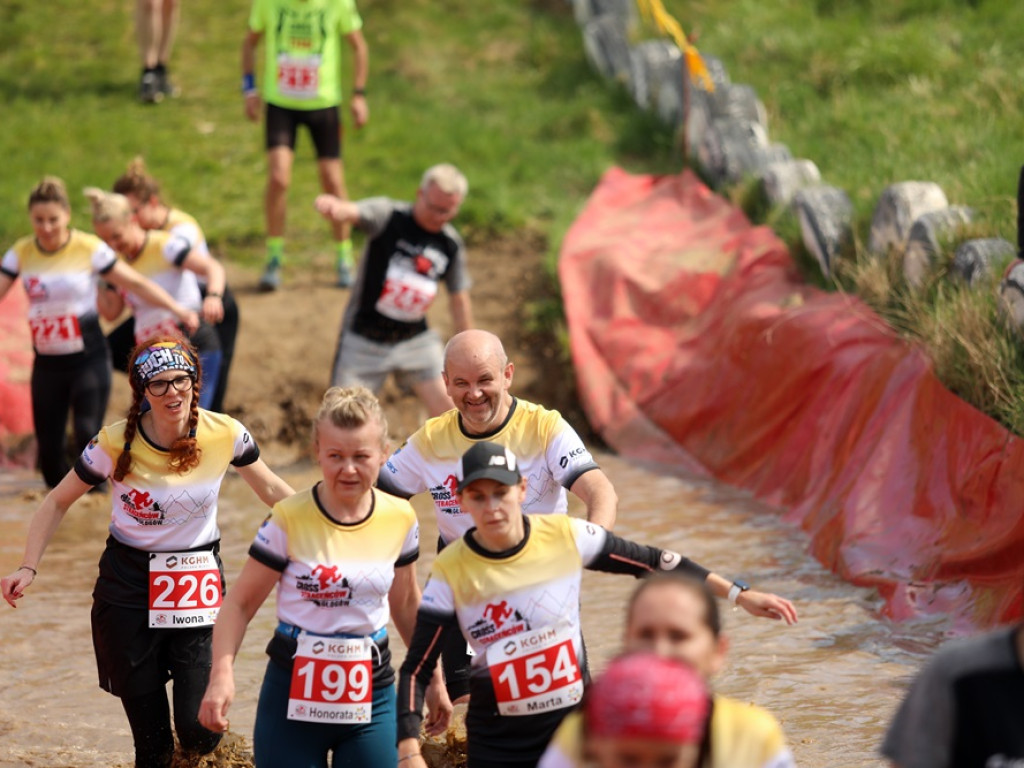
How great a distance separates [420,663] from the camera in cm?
430

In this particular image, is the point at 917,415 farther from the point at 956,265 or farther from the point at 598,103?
the point at 598,103

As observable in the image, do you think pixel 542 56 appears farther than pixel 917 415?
Yes

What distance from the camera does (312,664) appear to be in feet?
15.0

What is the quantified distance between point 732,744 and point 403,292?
6432 mm

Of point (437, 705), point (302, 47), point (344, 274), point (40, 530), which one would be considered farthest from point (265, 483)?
point (344, 274)

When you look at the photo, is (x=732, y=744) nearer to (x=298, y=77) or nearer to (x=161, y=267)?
(x=161, y=267)

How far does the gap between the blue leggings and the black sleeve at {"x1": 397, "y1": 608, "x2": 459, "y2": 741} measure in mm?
409

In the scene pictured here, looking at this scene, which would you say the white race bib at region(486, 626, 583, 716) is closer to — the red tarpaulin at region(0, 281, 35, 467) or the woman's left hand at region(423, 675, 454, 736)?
the woman's left hand at region(423, 675, 454, 736)

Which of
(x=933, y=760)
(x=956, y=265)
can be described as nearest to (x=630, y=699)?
(x=933, y=760)

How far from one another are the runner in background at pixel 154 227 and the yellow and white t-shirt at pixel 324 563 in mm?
4715

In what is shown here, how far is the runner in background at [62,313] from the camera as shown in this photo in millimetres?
8750

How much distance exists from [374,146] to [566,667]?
11.4m

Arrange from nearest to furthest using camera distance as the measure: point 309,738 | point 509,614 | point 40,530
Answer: point 509,614
point 309,738
point 40,530

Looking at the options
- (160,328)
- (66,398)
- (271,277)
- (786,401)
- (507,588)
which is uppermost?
(507,588)
